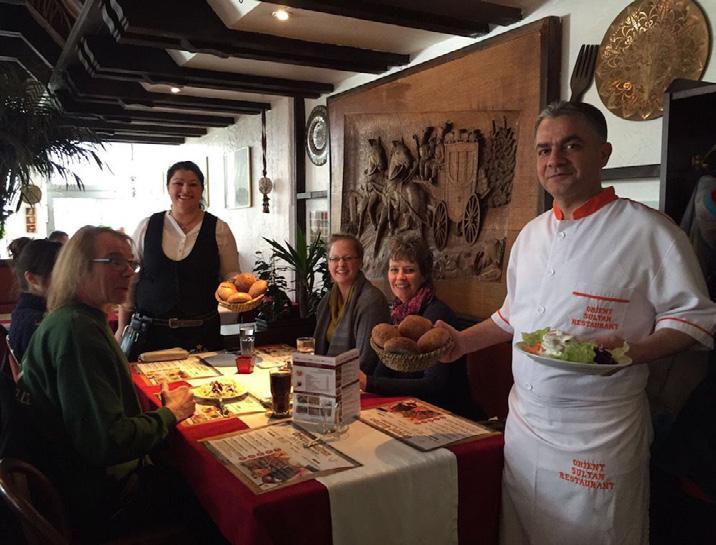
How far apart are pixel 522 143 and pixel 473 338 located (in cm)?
130

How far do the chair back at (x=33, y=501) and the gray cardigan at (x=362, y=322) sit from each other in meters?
1.19

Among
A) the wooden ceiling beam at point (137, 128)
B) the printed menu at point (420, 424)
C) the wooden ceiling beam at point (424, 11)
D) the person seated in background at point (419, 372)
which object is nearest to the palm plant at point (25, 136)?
the wooden ceiling beam at point (137, 128)

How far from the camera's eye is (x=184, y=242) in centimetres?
298

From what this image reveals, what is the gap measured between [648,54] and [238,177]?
4.88m

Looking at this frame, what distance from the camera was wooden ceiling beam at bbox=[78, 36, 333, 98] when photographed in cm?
363

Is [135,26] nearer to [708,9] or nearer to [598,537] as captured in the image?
[708,9]

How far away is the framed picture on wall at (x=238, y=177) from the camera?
611 centimetres

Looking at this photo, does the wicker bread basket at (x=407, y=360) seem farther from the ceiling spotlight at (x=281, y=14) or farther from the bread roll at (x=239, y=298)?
the ceiling spotlight at (x=281, y=14)

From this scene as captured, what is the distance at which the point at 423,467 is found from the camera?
4.75ft

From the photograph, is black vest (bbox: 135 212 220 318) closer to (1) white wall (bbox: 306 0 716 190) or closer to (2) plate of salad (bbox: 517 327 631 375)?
(1) white wall (bbox: 306 0 716 190)

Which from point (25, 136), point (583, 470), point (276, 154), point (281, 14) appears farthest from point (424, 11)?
point (25, 136)

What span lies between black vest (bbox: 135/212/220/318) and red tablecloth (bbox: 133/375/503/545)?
3.98 feet

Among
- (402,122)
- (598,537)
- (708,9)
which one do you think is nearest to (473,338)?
(598,537)

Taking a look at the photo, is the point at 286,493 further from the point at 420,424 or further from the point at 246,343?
the point at 246,343
